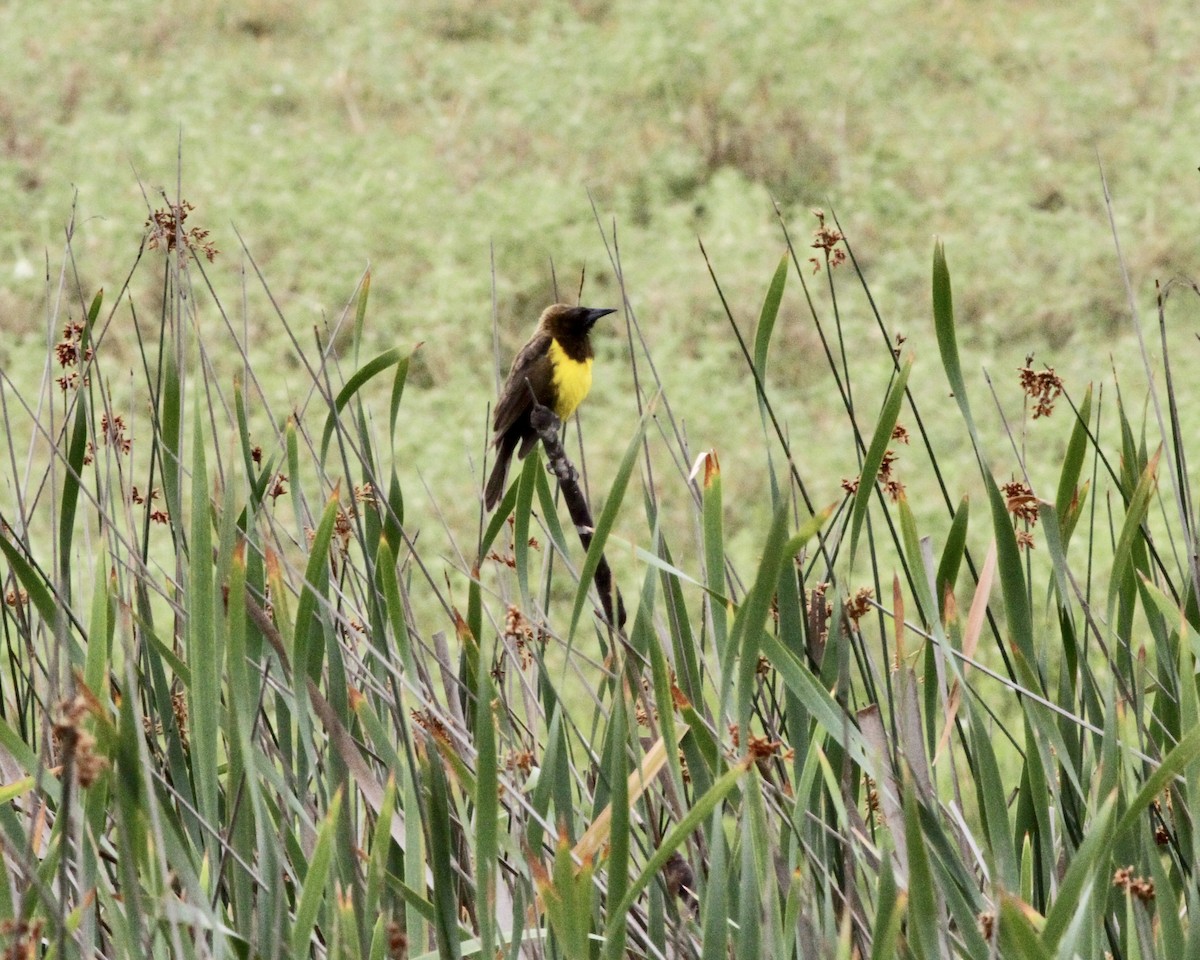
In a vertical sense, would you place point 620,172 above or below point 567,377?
above

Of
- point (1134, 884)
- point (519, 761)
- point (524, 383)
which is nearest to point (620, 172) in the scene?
point (524, 383)

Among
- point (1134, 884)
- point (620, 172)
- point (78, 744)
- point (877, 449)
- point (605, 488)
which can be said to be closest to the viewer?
point (78, 744)

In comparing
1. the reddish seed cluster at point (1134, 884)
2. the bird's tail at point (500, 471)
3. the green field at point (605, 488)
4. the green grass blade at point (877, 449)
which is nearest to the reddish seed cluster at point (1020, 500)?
the green field at point (605, 488)

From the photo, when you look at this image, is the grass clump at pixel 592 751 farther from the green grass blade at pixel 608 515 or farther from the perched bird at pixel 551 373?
the perched bird at pixel 551 373

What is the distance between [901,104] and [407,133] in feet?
7.72

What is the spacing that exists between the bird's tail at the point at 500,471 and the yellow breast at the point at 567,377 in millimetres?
165

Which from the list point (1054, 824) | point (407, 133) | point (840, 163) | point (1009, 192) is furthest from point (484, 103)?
point (1054, 824)

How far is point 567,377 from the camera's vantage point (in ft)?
11.6

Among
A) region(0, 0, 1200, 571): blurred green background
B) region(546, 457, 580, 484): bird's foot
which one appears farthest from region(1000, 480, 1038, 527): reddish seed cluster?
region(0, 0, 1200, 571): blurred green background

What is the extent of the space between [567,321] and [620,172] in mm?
3974

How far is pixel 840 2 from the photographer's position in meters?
8.38

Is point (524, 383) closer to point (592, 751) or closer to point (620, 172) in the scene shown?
point (592, 751)

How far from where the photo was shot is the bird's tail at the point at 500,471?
3.42m

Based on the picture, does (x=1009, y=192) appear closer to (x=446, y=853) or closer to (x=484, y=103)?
(x=484, y=103)
